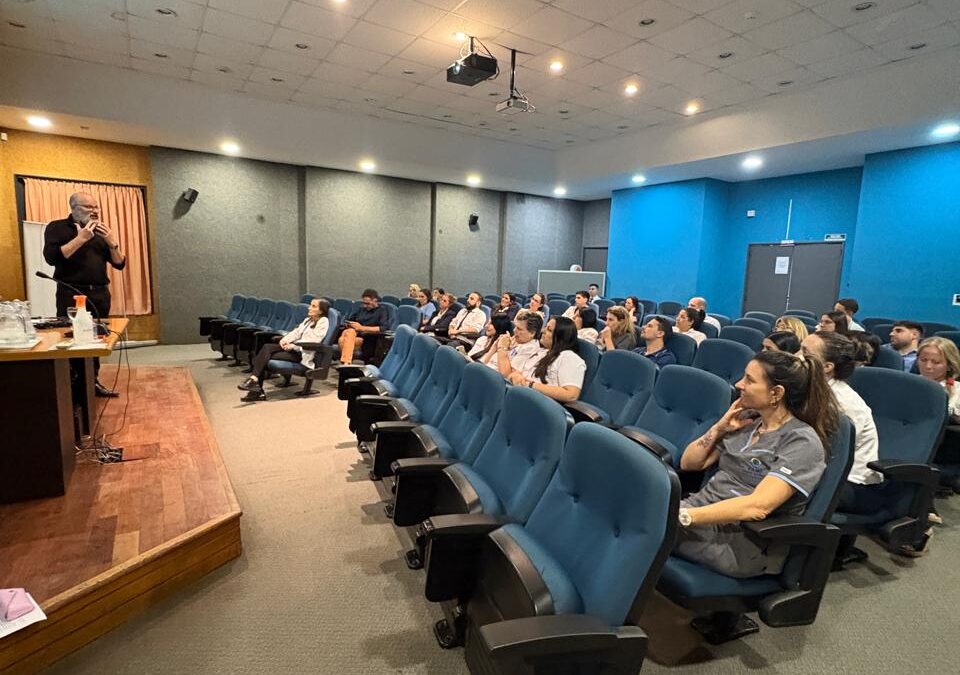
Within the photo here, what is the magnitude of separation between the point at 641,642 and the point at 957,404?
3.15 metres

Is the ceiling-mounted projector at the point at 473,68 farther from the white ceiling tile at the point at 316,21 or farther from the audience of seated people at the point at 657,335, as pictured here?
the audience of seated people at the point at 657,335

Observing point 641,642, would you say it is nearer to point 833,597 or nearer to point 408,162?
point 833,597

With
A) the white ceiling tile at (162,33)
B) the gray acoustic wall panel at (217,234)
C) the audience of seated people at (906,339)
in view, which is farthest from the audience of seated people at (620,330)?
the gray acoustic wall panel at (217,234)

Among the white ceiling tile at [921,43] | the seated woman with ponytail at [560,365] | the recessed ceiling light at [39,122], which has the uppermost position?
the white ceiling tile at [921,43]

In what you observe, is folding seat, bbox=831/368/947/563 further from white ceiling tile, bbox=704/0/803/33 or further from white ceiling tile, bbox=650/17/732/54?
white ceiling tile, bbox=650/17/732/54

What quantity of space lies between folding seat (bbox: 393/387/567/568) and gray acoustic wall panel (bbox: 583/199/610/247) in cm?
1209

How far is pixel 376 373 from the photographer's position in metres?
3.91

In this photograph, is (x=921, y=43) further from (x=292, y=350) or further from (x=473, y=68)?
(x=292, y=350)

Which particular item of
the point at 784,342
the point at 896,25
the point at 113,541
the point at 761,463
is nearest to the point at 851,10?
the point at 896,25

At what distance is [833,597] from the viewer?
2.30 meters

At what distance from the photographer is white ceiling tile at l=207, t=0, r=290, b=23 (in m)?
4.95

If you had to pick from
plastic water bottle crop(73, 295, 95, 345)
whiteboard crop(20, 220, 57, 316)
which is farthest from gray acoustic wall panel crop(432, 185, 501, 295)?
plastic water bottle crop(73, 295, 95, 345)

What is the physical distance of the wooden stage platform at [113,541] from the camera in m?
1.83

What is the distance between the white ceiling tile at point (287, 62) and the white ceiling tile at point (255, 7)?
0.89 meters
